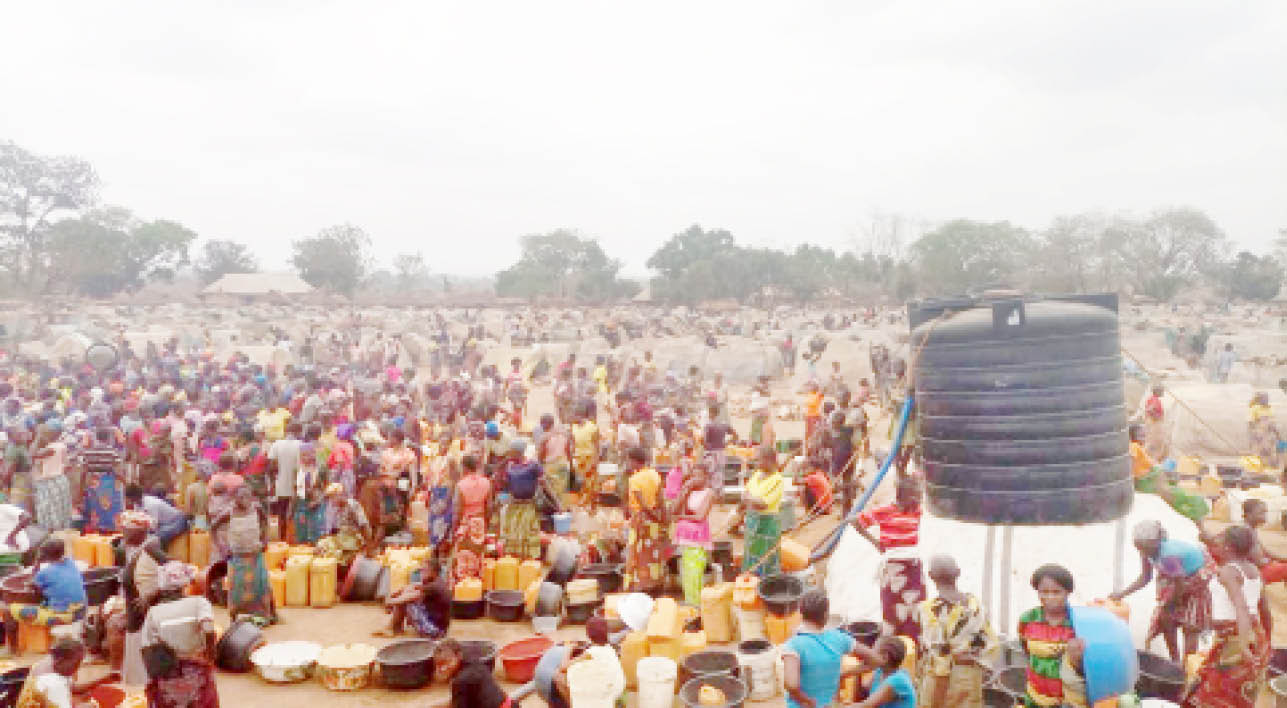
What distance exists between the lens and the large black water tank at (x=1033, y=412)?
23.4ft

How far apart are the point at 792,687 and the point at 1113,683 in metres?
1.67

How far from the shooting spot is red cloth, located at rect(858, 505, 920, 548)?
7.23 m

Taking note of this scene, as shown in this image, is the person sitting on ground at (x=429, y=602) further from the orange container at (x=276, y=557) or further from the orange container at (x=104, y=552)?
the orange container at (x=104, y=552)

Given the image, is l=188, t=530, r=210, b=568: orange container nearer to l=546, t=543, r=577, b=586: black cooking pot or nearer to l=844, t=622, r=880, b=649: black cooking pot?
l=546, t=543, r=577, b=586: black cooking pot

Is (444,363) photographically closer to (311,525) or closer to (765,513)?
(311,525)

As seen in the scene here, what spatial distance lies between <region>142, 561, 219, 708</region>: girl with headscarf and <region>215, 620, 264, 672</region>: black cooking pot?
1804 millimetres

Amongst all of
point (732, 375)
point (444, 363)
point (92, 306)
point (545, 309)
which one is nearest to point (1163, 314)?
point (732, 375)

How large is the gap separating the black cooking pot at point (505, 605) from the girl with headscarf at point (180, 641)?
3230 mm

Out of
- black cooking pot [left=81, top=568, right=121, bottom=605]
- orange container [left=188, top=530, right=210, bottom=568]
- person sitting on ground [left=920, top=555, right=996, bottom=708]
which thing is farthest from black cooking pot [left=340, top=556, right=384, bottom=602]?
person sitting on ground [left=920, top=555, right=996, bottom=708]

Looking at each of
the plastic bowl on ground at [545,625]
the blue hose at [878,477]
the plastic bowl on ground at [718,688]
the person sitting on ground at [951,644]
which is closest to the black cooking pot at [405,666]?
the plastic bowl on ground at [545,625]

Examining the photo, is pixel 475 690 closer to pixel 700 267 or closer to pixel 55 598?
pixel 55 598

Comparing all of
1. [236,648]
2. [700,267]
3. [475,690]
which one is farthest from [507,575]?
[700,267]

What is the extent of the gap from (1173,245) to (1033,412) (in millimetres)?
80101

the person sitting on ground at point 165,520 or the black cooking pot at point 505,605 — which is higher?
the person sitting on ground at point 165,520
